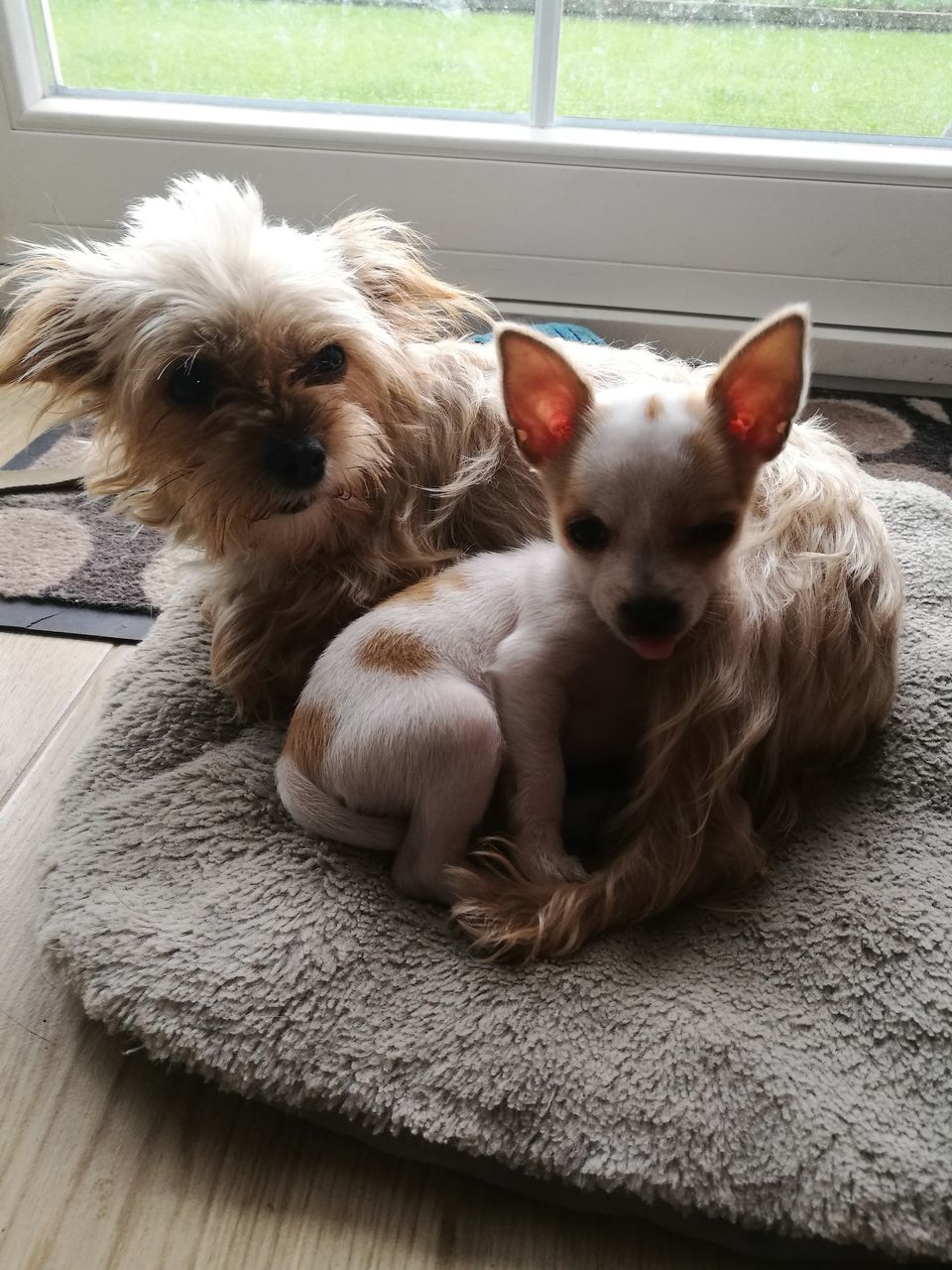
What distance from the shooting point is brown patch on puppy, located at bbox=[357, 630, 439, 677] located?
107 cm

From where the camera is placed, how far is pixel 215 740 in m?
1.27

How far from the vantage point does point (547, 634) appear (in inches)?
42.4

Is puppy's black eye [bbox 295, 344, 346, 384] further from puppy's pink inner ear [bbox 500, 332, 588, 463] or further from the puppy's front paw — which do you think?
the puppy's front paw

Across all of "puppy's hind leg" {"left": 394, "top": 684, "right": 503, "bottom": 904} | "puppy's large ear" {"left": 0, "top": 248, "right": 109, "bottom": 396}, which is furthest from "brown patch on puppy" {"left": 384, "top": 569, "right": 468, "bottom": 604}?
"puppy's large ear" {"left": 0, "top": 248, "right": 109, "bottom": 396}

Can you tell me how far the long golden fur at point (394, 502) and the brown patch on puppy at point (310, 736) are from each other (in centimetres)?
18

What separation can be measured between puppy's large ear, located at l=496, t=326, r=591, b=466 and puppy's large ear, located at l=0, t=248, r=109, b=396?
0.46 metres

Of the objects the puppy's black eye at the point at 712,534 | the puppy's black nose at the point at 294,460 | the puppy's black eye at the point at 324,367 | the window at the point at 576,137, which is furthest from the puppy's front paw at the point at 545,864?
the window at the point at 576,137

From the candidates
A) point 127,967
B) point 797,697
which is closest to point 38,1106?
point 127,967

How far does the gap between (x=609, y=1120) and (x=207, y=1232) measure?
1.05 ft

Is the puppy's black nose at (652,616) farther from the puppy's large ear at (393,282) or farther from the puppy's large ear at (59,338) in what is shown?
the puppy's large ear at (59,338)

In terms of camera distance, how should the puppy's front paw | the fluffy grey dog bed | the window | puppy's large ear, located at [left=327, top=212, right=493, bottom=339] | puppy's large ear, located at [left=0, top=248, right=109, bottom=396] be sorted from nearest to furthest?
the fluffy grey dog bed, the puppy's front paw, puppy's large ear, located at [left=0, top=248, right=109, bottom=396], puppy's large ear, located at [left=327, top=212, right=493, bottom=339], the window

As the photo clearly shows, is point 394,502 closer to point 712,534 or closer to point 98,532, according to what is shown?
point 712,534

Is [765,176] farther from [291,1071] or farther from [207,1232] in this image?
[207,1232]

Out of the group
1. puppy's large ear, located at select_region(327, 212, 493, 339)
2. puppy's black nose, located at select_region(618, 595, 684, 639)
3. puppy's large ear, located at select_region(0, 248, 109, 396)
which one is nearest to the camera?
puppy's black nose, located at select_region(618, 595, 684, 639)
